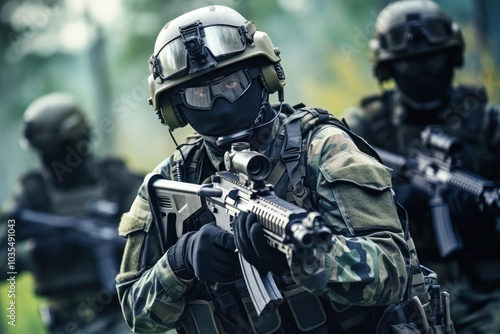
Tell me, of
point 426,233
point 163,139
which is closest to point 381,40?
point 426,233

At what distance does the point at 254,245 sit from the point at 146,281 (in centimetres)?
88

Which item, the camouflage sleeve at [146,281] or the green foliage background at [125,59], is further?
the green foliage background at [125,59]

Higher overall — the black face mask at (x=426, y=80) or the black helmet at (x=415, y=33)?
the black helmet at (x=415, y=33)

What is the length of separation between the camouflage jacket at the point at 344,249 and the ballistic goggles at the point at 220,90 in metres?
0.27

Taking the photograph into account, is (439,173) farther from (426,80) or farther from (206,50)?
(206,50)

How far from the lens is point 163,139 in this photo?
13633mm

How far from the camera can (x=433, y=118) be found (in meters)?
6.93

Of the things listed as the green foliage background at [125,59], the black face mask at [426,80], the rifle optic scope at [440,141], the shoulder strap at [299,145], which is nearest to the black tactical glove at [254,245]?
the shoulder strap at [299,145]

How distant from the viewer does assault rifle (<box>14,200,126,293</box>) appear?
27.4 ft

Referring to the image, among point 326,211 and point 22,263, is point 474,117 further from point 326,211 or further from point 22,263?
point 22,263

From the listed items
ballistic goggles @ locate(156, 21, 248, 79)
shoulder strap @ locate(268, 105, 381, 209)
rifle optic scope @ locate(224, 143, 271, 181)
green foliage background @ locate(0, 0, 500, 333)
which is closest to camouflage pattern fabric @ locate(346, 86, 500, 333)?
shoulder strap @ locate(268, 105, 381, 209)

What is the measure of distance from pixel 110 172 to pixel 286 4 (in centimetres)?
465

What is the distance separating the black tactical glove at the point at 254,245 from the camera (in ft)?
9.65

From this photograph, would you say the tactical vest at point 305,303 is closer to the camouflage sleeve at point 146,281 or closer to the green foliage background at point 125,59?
the camouflage sleeve at point 146,281
